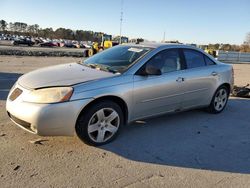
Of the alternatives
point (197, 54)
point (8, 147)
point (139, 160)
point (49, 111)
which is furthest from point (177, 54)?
point (8, 147)

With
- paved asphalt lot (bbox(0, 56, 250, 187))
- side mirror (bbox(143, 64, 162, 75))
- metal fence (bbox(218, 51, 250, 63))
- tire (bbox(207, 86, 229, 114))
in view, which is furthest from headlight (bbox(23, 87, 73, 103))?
metal fence (bbox(218, 51, 250, 63))

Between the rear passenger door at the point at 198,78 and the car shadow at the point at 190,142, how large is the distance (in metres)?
0.42

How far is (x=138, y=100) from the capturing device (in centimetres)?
482

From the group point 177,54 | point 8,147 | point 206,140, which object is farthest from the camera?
point 177,54

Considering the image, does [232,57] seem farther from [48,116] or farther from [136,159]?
[48,116]

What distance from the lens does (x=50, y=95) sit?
4.01 metres

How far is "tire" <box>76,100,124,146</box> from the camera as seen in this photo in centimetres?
424

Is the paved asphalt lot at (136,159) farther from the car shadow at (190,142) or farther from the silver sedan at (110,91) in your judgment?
the silver sedan at (110,91)

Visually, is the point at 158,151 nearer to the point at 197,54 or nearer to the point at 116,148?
the point at 116,148

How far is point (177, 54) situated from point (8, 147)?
3322 millimetres

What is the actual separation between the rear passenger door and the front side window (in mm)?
217

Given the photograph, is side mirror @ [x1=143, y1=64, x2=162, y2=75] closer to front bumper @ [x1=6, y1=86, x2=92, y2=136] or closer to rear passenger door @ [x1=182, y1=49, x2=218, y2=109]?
rear passenger door @ [x1=182, y1=49, x2=218, y2=109]

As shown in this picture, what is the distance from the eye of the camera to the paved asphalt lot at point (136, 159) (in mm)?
3490

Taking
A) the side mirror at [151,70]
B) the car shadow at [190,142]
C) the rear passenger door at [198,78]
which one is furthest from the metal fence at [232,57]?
the side mirror at [151,70]
